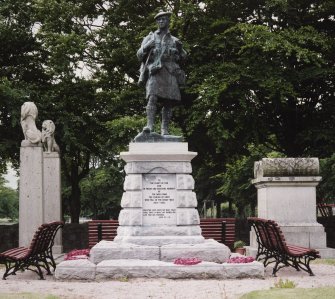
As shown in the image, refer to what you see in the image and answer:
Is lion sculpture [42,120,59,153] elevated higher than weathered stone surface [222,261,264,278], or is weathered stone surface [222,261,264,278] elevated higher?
lion sculpture [42,120,59,153]

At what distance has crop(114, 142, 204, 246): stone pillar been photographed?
11688 millimetres

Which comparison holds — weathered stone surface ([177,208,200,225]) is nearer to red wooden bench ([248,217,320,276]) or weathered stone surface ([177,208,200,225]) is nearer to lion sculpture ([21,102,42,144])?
red wooden bench ([248,217,320,276])

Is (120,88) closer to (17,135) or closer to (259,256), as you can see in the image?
(17,135)

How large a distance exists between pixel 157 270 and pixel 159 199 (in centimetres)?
182

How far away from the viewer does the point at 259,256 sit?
13.9m

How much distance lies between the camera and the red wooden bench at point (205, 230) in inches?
610

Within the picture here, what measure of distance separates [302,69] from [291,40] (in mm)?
2027

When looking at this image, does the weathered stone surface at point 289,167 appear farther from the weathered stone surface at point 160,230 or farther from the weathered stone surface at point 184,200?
the weathered stone surface at point 160,230

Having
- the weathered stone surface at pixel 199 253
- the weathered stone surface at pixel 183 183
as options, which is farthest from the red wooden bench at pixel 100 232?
the weathered stone surface at pixel 199 253

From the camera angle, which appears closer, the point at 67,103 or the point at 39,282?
the point at 39,282

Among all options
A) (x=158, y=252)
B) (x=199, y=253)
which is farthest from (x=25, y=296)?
(x=199, y=253)

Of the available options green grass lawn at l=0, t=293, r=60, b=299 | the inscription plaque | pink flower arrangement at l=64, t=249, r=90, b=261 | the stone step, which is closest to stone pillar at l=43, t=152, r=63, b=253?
pink flower arrangement at l=64, t=249, r=90, b=261

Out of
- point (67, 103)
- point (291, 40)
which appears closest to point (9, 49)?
point (67, 103)

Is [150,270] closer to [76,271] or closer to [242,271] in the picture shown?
[76,271]
